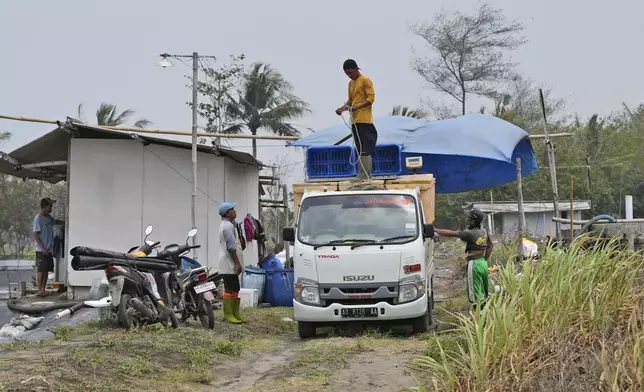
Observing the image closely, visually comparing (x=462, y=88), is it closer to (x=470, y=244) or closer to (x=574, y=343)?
(x=470, y=244)

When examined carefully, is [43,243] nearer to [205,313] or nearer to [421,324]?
[205,313]

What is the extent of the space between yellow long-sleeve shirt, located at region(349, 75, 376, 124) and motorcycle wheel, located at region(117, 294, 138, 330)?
430 centimetres

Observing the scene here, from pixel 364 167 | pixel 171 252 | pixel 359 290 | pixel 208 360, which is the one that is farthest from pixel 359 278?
pixel 171 252

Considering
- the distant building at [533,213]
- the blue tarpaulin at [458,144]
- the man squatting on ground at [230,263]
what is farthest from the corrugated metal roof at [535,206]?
the man squatting on ground at [230,263]

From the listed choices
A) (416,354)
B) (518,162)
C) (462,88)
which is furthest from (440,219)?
(416,354)

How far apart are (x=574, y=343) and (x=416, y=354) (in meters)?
2.65

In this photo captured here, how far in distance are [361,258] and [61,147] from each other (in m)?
8.37

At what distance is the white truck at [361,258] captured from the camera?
391 inches

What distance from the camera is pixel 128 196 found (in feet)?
50.1

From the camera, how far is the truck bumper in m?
9.91

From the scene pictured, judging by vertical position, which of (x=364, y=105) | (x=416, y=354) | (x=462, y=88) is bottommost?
(x=416, y=354)

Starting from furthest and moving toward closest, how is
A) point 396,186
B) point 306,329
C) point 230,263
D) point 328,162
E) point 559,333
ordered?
point 328,162, point 230,263, point 396,186, point 306,329, point 559,333

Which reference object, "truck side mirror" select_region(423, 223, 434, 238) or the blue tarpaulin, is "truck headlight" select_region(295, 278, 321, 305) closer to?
"truck side mirror" select_region(423, 223, 434, 238)

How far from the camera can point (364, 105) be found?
11.5 meters
